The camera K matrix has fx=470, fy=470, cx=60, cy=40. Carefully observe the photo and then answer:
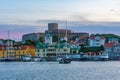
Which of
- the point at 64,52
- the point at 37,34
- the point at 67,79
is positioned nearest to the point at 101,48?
the point at 64,52

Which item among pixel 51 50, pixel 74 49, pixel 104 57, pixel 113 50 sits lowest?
pixel 104 57

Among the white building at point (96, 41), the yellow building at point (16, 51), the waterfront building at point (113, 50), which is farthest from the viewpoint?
the white building at point (96, 41)

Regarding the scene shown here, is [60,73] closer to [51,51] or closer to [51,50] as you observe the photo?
[51,51]

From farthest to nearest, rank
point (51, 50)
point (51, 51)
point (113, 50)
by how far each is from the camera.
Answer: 1. point (113, 50)
2. point (51, 50)
3. point (51, 51)

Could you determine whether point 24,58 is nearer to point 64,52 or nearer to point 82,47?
point 64,52

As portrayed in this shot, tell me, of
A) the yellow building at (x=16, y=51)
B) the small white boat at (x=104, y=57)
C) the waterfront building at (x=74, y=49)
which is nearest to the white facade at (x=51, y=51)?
the yellow building at (x=16, y=51)

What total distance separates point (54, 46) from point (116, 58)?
16414mm

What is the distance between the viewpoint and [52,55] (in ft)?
394

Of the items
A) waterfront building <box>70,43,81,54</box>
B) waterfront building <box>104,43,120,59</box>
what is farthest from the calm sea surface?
waterfront building <box>104,43,120,59</box>

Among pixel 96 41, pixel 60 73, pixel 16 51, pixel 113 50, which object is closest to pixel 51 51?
pixel 16 51

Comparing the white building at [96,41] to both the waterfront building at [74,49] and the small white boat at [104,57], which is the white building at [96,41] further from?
the small white boat at [104,57]

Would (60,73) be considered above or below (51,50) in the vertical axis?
below

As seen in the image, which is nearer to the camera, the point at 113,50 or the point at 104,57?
the point at 104,57

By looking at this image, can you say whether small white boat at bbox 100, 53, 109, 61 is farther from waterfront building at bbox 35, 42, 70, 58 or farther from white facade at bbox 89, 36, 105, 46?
white facade at bbox 89, 36, 105, 46
